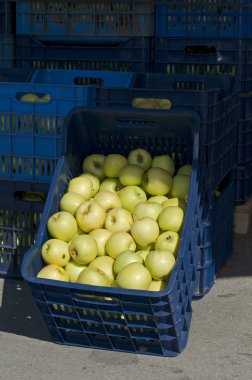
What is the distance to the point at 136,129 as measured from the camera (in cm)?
461

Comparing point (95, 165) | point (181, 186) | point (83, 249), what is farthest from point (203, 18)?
point (83, 249)

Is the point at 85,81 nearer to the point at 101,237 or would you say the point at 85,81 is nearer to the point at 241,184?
the point at 241,184

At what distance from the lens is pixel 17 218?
16.2ft

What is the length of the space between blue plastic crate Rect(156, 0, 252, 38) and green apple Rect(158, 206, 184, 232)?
70.3 inches

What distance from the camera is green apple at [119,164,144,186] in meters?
4.53

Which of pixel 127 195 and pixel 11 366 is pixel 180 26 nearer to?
pixel 127 195

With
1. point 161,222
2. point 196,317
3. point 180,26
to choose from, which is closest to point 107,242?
point 161,222

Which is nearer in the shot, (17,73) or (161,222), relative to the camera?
(161,222)

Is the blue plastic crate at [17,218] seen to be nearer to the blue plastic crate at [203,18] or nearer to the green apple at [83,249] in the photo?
the green apple at [83,249]

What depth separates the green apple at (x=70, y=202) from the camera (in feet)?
14.4

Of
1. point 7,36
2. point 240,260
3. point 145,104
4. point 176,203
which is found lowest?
point 240,260

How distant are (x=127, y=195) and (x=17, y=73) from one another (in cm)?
138

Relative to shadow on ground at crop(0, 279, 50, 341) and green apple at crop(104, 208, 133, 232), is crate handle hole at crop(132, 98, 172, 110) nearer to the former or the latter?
green apple at crop(104, 208, 133, 232)

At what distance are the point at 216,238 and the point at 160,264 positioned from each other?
36.9 inches
